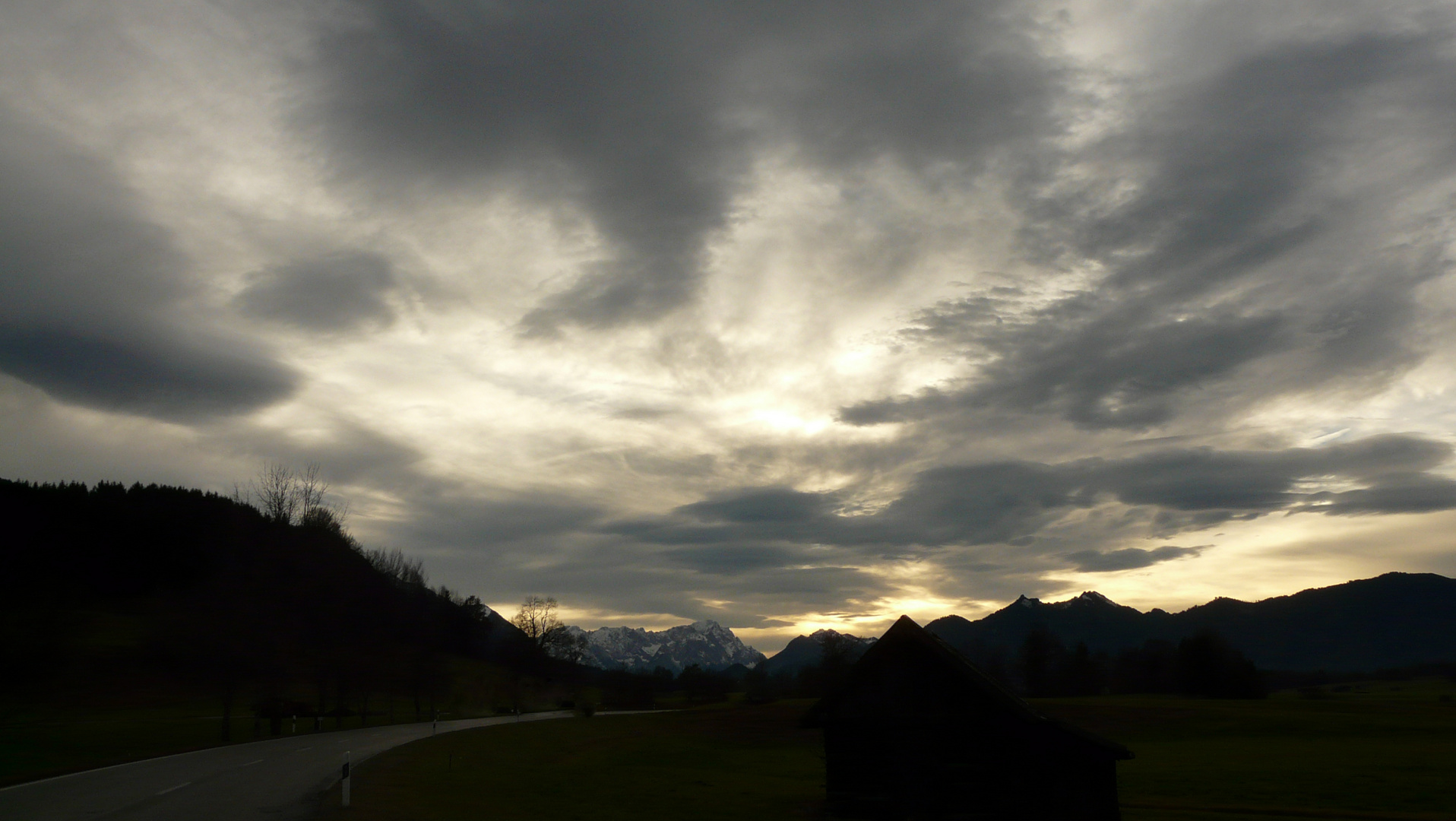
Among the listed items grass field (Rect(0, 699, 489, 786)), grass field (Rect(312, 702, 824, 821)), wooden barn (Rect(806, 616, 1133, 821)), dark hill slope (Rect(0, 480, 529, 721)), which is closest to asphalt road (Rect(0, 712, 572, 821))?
grass field (Rect(312, 702, 824, 821))

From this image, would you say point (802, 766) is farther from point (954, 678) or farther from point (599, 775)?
point (954, 678)

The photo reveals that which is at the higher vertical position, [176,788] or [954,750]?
[954,750]

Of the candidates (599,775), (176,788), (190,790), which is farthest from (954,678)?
(599,775)

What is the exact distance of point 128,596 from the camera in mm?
93000

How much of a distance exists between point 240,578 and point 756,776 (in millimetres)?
53759

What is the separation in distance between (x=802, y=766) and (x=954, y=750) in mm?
35908

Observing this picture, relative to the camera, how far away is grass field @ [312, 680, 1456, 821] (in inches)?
1195

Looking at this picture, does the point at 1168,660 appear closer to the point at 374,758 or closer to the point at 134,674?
the point at 374,758

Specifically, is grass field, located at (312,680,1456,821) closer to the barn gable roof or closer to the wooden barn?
the barn gable roof

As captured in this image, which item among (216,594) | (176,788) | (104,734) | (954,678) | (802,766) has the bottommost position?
(802,766)

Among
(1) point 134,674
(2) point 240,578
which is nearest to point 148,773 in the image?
(2) point 240,578

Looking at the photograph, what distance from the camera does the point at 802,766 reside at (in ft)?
178

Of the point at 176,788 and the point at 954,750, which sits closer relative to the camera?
the point at 954,750

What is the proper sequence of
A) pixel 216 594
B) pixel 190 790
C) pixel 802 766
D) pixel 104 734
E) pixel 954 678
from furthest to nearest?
1. pixel 216 594
2. pixel 802 766
3. pixel 104 734
4. pixel 190 790
5. pixel 954 678
